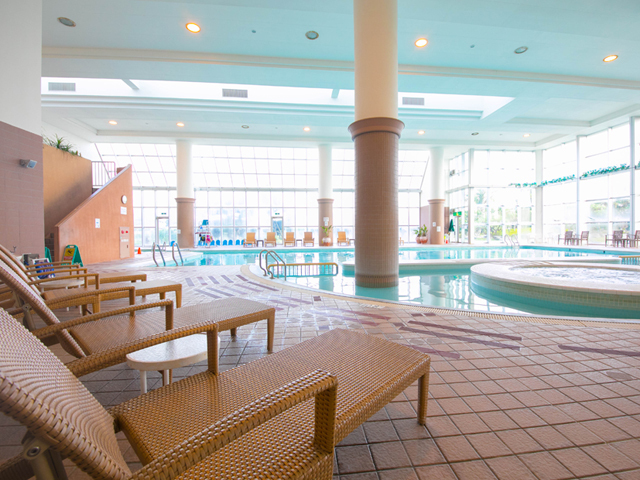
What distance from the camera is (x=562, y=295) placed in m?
3.98

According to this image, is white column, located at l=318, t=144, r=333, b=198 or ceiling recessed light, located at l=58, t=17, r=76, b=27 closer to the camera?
ceiling recessed light, located at l=58, t=17, r=76, b=27

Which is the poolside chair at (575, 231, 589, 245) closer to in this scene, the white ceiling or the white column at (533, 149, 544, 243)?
the white column at (533, 149, 544, 243)

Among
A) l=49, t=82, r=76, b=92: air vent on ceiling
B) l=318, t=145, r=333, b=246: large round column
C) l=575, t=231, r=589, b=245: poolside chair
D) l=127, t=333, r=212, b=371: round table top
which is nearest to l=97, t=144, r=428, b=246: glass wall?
l=318, t=145, r=333, b=246: large round column

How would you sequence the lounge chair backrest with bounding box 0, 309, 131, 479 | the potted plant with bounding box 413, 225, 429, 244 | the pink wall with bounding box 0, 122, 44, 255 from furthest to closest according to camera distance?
the potted plant with bounding box 413, 225, 429, 244 → the pink wall with bounding box 0, 122, 44, 255 → the lounge chair backrest with bounding box 0, 309, 131, 479

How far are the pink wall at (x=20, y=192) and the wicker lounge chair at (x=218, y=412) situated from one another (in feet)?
16.6

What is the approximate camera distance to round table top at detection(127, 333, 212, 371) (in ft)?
4.44

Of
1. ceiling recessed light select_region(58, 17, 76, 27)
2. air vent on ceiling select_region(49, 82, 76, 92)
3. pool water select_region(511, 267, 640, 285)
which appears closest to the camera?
pool water select_region(511, 267, 640, 285)

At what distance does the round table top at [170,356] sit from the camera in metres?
1.35

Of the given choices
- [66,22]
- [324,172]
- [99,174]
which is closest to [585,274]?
[324,172]

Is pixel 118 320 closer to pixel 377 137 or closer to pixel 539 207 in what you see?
pixel 377 137

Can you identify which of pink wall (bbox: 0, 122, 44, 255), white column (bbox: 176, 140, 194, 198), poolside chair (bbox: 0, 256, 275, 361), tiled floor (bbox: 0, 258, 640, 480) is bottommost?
tiled floor (bbox: 0, 258, 640, 480)

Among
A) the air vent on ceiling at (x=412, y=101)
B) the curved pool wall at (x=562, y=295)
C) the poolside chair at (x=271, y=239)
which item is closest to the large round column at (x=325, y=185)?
the poolside chair at (x=271, y=239)

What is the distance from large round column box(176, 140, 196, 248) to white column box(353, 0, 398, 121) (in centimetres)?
1168

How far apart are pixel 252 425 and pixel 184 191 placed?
1524cm
